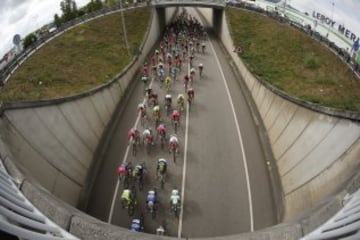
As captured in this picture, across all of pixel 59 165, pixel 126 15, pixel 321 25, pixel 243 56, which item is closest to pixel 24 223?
pixel 59 165

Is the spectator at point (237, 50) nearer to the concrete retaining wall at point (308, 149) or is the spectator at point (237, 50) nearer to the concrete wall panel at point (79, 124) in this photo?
the concrete retaining wall at point (308, 149)

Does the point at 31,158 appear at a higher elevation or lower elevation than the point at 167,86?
lower

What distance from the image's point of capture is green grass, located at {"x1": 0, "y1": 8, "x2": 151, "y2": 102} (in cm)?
2777

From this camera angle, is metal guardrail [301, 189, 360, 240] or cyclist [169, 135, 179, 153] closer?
metal guardrail [301, 189, 360, 240]

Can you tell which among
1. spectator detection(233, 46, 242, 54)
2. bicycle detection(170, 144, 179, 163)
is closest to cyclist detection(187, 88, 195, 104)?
bicycle detection(170, 144, 179, 163)

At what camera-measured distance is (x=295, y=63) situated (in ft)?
111

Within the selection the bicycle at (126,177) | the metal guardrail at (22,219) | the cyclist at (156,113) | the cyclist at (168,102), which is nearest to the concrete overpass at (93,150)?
the metal guardrail at (22,219)

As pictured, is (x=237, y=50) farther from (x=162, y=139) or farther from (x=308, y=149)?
(x=308, y=149)

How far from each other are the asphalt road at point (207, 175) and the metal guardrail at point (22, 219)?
8.29 metres

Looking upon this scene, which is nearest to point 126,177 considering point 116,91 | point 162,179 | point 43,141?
point 162,179

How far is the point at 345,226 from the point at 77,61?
28.3 meters

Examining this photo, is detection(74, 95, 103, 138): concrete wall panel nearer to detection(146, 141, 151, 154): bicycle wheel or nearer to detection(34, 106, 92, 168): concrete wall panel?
detection(34, 106, 92, 168): concrete wall panel

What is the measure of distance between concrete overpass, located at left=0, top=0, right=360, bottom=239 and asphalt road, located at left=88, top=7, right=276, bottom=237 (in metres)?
1.22

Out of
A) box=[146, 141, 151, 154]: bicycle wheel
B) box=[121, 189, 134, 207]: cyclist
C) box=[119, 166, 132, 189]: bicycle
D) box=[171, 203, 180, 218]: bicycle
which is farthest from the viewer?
box=[146, 141, 151, 154]: bicycle wheel
